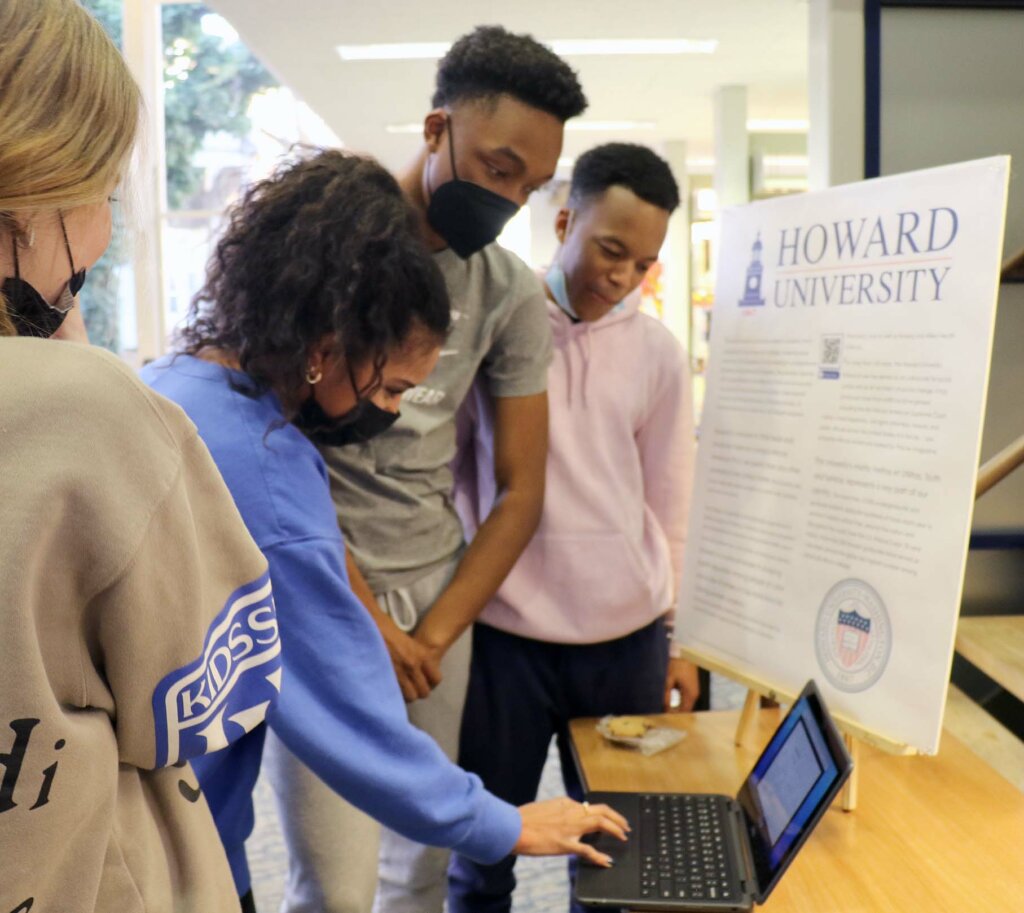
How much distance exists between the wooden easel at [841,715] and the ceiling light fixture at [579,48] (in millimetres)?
5306

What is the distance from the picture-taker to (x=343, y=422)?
3.83 feet

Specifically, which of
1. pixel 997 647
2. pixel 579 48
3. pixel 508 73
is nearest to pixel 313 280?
pixel 508 73

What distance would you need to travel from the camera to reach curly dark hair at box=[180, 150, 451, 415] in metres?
1.08

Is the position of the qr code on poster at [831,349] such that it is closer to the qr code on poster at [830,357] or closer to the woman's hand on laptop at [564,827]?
the qr code on poster at [830,357]

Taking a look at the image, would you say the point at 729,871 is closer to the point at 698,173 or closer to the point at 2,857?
the point at 2,857

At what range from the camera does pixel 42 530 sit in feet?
1.79

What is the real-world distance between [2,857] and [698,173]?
36.9ft

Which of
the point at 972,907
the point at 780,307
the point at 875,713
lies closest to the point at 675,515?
the point at 780,307

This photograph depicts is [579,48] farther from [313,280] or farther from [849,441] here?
[313,280]

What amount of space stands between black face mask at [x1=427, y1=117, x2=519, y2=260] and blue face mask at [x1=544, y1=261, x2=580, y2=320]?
272 mm

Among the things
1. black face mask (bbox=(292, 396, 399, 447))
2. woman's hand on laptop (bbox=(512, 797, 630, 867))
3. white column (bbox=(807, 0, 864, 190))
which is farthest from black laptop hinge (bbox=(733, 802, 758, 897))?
white column (bbox=(807, 0, 864, 190))

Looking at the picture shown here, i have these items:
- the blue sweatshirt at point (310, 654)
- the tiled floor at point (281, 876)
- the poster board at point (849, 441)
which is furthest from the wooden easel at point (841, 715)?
the tiled floor at point (281, 876)

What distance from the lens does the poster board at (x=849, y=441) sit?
1326mm

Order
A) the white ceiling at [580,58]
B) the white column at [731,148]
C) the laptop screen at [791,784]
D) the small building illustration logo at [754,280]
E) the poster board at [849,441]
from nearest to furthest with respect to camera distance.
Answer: the laptop screen at [791,784], the poster board at [849,441], the small building illustration logo at [754,280], the white ceiling at [580,58], the white column at [731,148]
